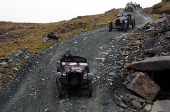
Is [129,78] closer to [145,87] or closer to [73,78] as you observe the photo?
[145,87]

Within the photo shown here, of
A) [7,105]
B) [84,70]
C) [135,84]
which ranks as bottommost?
[7,105]

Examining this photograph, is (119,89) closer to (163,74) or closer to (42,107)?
(163,74)

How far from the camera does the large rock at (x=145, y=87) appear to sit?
29.4 feet

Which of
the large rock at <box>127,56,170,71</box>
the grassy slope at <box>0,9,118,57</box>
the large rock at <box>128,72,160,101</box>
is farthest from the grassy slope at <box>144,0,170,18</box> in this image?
the large rock at <box>128,72,160,101</box>

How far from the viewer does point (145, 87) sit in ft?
30.0

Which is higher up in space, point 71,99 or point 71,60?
point 71,60

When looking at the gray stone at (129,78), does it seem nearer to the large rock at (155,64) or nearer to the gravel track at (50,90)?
the large rock at (155,64)

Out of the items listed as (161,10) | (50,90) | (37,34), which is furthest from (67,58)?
(161,10)

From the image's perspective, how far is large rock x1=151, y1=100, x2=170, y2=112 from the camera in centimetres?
790

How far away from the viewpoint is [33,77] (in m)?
12.3

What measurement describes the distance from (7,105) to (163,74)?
27.3 ft

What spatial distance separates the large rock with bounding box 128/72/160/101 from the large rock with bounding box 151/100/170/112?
1.89 feet

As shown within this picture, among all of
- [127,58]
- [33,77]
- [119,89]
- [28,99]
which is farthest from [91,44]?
[28,99]

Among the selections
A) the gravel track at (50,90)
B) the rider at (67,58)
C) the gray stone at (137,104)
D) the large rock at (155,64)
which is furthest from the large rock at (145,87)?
the rider at (67,58)
